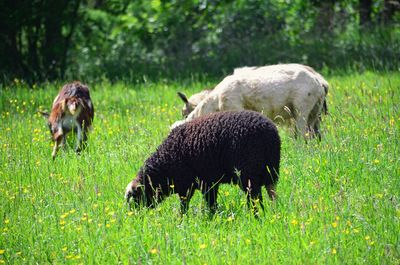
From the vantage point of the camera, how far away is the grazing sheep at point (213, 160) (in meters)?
6.91

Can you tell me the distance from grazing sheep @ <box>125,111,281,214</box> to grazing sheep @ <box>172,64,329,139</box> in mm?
1771

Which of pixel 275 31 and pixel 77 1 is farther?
pixel 275 31

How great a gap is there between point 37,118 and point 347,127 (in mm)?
5502

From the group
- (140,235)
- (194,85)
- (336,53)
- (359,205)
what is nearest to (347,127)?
(359,205)

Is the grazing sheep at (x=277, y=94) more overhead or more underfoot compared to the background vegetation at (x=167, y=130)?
more overhead

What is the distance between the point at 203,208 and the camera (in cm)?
740

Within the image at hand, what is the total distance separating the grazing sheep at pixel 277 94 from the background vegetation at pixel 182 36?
5890mm

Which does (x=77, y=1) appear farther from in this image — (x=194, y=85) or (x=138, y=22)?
(x=194, y=85)

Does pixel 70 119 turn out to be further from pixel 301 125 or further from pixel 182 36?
pixel 182 36

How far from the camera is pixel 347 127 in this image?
370 inches

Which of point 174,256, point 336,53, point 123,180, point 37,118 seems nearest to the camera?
point 174,256

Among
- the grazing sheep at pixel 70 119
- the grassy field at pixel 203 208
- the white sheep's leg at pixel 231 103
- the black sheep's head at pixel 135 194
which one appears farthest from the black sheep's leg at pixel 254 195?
the grazing sheep at pixel 70 119

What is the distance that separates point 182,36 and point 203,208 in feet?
37.4

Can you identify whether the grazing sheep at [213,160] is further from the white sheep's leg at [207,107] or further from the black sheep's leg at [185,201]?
the white sheep's leg at [207,107]
